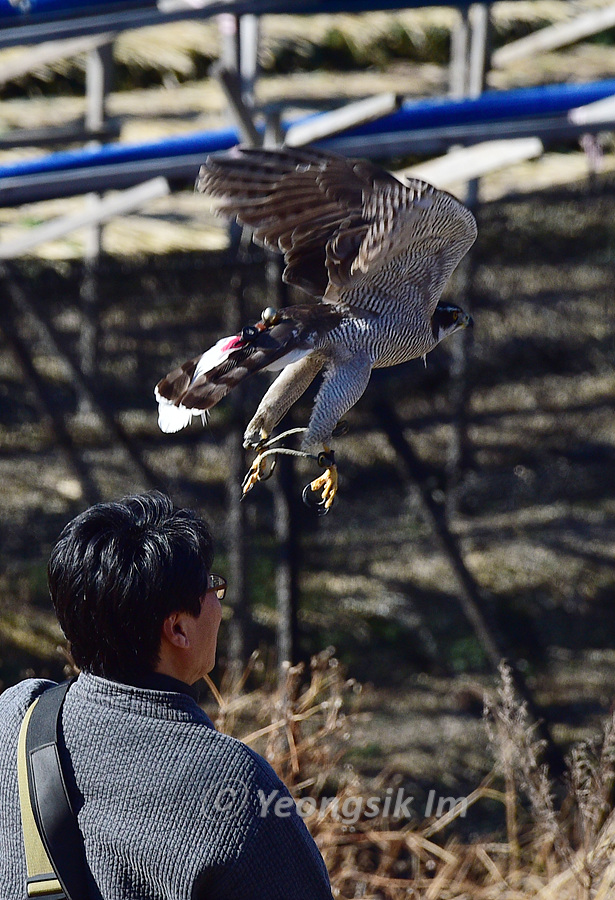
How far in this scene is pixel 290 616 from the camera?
157 inches

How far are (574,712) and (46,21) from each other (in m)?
3.26

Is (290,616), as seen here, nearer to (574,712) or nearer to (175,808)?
(574,712)

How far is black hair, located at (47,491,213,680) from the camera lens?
1365 millimetres

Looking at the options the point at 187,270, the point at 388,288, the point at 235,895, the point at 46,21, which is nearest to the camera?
the point at 235,895

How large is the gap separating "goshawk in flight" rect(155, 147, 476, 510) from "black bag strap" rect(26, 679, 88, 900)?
0.46 metres

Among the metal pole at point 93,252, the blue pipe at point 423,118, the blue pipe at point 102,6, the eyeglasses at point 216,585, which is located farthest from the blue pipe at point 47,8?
the eyeglasses at point 216,585

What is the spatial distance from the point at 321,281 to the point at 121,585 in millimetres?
643

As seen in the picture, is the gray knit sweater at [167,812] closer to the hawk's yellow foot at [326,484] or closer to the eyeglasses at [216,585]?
the eyeglasses at [216,585]

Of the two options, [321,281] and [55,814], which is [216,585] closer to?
[55,814]

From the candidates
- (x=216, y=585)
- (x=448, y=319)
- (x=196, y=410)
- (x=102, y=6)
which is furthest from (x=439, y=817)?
(x=102, y=6)

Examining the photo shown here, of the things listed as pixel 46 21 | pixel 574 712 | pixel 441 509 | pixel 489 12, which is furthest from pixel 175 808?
pixel 489 12

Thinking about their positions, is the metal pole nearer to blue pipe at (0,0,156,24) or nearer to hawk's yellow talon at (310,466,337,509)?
blue pipe at (0,0,156,24)

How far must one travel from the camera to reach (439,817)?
3695 millimetres

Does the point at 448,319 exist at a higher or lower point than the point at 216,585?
higher
